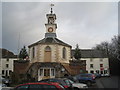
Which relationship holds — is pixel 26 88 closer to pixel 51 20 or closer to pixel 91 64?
pixel 51 20

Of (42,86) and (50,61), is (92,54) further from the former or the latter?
(42,86)

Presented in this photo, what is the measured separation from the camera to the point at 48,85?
1013cm

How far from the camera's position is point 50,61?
36.9 meters

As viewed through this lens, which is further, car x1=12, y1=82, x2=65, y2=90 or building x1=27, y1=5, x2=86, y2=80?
building x1=27, y1=5, x2=86, y2=80

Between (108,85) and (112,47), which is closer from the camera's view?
(108,85)

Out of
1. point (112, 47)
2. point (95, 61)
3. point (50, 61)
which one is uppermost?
point (112, 47)

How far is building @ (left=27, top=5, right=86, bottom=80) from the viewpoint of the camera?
3647 centimetres

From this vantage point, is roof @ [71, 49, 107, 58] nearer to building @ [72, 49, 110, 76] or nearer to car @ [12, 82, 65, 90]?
building @ [72, 49, 110, 76]

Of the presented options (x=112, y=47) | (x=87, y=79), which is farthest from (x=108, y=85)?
(x=112, y=47)

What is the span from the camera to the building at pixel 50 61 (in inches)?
1436

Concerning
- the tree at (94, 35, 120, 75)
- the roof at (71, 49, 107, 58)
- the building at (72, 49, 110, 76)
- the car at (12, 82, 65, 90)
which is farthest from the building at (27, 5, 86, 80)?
the car at (12, 82, 65, 90)

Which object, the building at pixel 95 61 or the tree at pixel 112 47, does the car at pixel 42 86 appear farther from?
the building at pixel 95 61

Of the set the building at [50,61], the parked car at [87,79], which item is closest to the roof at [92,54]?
the building at [50,61]

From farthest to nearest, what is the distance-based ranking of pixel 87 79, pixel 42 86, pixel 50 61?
pixel 50 61, pixel 87 79, pixel 42 86
